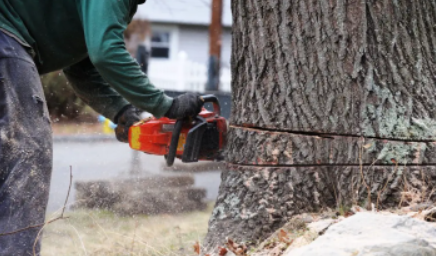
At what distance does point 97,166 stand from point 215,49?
6.47 m

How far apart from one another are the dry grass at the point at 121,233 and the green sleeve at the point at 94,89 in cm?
71

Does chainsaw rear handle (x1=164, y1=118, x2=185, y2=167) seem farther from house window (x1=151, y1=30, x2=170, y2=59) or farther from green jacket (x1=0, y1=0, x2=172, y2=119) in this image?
house window (x1=151, y1=30, x2=170, y2=59)

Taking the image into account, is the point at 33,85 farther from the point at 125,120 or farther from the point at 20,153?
the point at 125,120

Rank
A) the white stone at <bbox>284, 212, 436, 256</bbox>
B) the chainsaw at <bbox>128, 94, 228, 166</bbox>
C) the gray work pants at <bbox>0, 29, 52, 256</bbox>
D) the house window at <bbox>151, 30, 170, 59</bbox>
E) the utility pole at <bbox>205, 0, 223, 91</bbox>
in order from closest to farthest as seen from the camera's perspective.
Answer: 1. the white stone at <bbox>284, 212, 436, 256</bbox>
2. the gray work pants at <bbox>0, 29, 52, 256</bbox>
3. the chainsaw at <bbox>128, 94, 228, 166</bbox>
4. the utility pole at <bbox>205, 0, 223, 91</bbox>
5. the house window at <bbox>151, 30, 170, 59</bbox>

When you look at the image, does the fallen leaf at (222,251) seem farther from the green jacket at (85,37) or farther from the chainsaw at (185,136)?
the green jacket at (85,37)

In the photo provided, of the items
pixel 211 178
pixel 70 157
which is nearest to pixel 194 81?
pixel 70 157

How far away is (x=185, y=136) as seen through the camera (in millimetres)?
3078

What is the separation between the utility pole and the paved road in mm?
3873

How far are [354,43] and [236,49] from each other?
59 cm

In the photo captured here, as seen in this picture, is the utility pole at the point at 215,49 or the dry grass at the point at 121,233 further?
the utility pole at the point at 215,49

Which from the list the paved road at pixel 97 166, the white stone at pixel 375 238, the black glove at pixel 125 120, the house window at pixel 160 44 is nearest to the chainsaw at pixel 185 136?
the black glove at pixel 125 120

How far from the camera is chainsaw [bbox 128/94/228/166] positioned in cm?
297

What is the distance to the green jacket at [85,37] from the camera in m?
2.45

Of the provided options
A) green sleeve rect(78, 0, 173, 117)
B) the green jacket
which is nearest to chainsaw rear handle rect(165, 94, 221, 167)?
the green jacket
